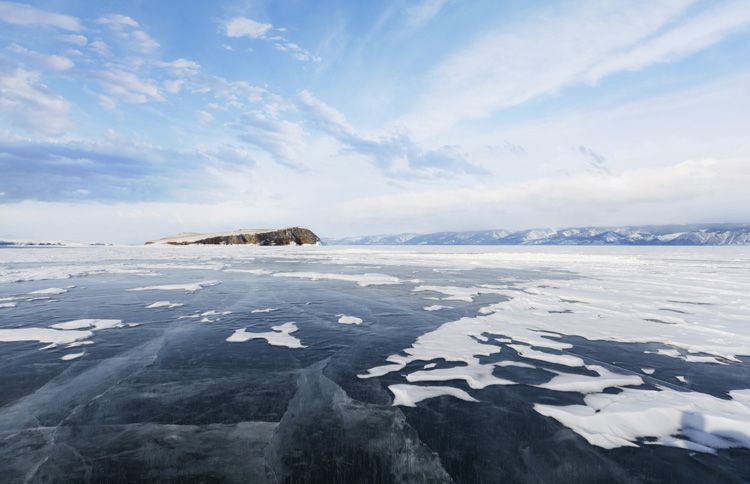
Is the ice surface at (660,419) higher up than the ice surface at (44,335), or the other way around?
the ice surface at (44,335)

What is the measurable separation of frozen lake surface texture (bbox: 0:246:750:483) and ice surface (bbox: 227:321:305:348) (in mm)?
74

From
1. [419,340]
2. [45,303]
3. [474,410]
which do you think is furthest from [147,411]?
[45,303]

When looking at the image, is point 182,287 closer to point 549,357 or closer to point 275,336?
point 275,336

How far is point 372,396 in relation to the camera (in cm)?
486

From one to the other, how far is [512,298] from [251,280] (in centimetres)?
1260

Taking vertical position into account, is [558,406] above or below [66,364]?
below

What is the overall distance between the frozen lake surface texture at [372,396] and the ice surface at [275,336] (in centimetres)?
7

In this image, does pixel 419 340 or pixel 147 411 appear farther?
pixel 419 340

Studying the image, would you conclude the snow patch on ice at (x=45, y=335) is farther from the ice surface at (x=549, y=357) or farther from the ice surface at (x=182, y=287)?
the ice surface at (x=549, y=357)

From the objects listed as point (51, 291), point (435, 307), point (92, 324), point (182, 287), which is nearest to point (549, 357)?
point (435, 307)

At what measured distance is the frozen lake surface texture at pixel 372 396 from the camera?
11.1 feet

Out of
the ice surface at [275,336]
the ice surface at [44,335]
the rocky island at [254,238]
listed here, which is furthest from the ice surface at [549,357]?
the rocky island at [254,238]

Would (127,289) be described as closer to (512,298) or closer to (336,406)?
(336,406)

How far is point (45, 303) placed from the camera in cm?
1103
